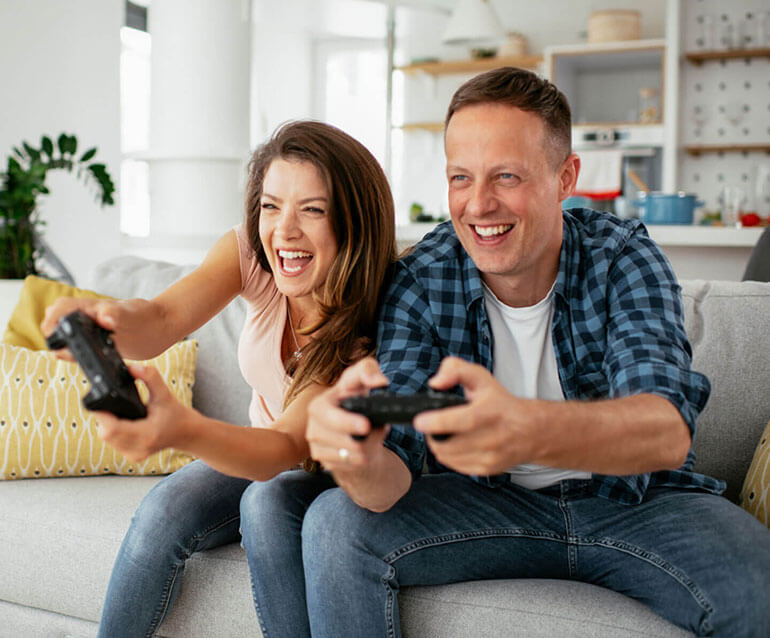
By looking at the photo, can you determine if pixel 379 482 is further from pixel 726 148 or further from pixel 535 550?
pixel 726 148

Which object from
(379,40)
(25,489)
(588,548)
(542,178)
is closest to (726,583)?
(588,548)

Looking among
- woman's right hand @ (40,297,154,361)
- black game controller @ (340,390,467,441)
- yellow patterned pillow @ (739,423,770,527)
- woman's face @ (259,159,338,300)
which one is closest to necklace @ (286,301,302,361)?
woman's face @ (259,159,338,300)

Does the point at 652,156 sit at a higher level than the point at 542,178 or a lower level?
higher

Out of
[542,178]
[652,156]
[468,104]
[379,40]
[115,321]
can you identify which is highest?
[379,40]

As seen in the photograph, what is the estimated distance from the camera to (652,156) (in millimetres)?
5844

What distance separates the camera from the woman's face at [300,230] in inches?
57.5

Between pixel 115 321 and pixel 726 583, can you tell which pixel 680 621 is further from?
pixel 115 321

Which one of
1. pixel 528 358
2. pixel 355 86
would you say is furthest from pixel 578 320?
pixel 355 86

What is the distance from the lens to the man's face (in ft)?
4.52

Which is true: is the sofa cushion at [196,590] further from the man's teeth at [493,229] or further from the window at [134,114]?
the window at [134,114]

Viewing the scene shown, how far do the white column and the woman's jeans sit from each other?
2.24 metres

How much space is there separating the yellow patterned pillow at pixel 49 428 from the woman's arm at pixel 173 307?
0.41m

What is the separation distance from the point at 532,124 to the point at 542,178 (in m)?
0.09

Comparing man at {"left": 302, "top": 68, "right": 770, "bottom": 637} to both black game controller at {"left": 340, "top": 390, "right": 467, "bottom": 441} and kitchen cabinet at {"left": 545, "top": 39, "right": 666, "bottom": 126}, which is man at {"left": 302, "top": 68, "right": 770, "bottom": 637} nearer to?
A: black game controller at {"left": 340, "top": 390, "right": 467, "bottom": 441}
